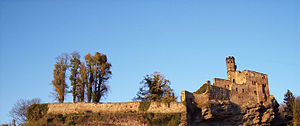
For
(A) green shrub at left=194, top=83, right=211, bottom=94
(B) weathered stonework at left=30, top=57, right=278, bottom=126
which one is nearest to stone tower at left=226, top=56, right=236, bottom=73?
(B) weathered stonework at left=30, top=57, right=278, bottom=126

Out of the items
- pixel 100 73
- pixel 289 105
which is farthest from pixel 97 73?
pixel 289 105

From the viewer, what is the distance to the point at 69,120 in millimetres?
41938

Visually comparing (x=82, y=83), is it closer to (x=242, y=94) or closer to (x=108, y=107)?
(x=108, y=107)

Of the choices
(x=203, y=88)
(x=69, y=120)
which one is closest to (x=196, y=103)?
(x=203, y=88)

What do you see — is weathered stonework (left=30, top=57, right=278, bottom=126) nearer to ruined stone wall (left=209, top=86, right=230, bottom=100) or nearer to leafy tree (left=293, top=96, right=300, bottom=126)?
ruined stone wall (left=209, top=86, right=230, bottom=100)

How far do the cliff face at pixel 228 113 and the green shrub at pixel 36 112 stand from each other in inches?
692

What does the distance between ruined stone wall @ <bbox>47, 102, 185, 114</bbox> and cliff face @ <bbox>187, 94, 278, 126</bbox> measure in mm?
2439

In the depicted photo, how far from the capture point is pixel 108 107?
144 ft

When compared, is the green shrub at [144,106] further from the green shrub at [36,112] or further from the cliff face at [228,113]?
the green shrub at [36,112]

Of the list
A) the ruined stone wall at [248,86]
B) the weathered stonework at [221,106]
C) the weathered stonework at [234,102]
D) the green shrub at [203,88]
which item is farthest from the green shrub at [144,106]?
the ruined stone wall at [248,86]

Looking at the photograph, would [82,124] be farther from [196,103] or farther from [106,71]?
[196,103]

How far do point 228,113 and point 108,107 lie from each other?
57.1 feet

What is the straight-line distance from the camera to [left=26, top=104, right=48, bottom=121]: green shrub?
42.9 metres

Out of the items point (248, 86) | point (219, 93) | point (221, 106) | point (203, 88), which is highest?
point (248, 86)
